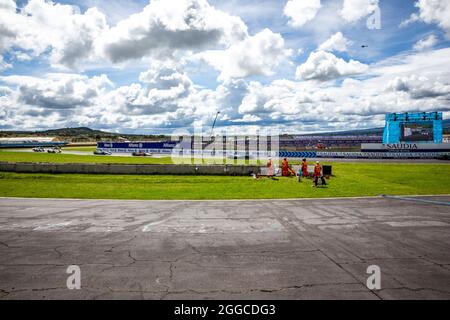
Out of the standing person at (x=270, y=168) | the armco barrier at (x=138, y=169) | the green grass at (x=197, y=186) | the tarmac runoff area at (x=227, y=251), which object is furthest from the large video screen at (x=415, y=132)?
the tarmac runoff area at (x=227, y=251)

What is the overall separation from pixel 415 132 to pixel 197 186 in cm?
5621

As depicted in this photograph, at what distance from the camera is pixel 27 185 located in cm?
2059

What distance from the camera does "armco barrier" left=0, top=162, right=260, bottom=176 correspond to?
82.2 ft

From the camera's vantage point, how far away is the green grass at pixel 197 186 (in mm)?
17250

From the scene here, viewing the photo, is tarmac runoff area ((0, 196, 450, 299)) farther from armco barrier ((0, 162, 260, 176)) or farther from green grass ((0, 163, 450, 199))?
armco barrier ((0, 162, 260, 176))

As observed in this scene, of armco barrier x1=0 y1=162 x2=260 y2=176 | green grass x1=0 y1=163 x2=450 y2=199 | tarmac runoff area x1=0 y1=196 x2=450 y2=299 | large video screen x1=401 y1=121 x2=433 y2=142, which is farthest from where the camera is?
large video screen x1=401 y1=121 x2=433 y2=142

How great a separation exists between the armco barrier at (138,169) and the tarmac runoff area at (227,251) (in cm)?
1139

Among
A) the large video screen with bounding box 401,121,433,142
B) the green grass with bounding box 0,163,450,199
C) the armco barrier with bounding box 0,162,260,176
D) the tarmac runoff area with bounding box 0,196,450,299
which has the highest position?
the large video screen with bounding box 401,121,433,142

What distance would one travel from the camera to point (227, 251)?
7863mm

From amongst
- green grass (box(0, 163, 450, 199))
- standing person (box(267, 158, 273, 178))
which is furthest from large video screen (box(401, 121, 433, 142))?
standing person (box(267, 158, 273, 178))

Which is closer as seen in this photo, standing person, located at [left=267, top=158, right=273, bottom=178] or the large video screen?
standing person, located at [left=267, top=158, right=273, bottom=178]

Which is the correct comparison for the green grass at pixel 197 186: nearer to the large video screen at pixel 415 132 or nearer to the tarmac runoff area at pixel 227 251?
the tarmac runoff area at pixel 227 251

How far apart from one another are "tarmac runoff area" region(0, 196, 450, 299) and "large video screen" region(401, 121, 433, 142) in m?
52.2

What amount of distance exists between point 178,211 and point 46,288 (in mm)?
7444
